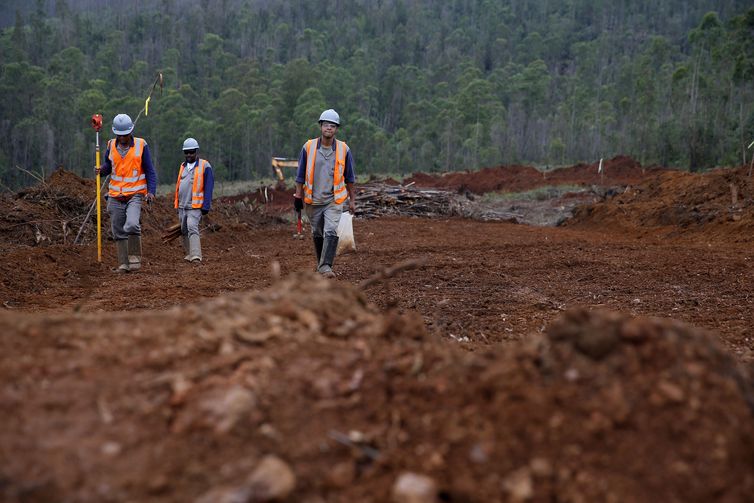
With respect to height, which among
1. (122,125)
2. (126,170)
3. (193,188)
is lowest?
(193,188)

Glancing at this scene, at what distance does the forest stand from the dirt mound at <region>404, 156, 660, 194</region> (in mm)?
3407

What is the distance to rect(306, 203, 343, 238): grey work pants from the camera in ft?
27.7

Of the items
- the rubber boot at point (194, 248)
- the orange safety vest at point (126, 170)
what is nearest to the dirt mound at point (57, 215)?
the rubber boot at point (194, 248)

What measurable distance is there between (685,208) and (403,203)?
9.64 meters

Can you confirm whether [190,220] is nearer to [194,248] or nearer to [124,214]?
[194,248]

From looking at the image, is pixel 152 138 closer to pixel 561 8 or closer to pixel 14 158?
pixel 14 158

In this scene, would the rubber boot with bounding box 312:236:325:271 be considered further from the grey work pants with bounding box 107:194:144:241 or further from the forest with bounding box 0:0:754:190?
the forest with bounding box 0:0:754:190

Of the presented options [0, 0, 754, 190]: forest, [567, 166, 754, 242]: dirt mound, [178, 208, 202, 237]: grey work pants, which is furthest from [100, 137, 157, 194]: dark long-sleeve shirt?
[0, 0, 754, 190]: forest

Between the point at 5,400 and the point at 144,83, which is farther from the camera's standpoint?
the point at 144,83

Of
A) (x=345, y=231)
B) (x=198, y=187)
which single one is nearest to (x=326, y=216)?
(x=345, y=231)

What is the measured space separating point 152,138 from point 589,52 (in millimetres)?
66203

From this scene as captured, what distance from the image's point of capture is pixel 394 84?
292 feet

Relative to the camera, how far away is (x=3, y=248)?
1209 cm

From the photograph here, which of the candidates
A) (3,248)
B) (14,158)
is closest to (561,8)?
(14,158)
